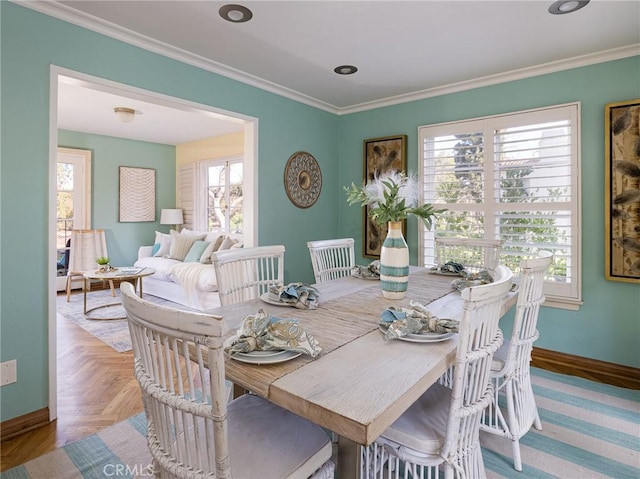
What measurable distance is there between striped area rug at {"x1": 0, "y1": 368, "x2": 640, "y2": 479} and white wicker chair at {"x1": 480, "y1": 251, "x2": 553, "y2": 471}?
141mm

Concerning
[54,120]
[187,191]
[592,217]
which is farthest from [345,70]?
[187,191]

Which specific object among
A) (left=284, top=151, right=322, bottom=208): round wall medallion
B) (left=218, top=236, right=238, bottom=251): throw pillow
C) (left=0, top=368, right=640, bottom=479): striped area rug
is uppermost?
(left=284, top=151, right=322, bottom=208): round wall medallion

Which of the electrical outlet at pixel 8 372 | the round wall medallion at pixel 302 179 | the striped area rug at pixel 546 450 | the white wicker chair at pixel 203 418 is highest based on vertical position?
the round wall medallion at pixel 302 179

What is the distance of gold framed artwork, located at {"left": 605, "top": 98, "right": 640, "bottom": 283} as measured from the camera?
103 inches

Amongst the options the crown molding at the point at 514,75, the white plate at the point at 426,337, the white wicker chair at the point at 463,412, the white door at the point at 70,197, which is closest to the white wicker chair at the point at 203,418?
the white wicker chair at the point at 463,412

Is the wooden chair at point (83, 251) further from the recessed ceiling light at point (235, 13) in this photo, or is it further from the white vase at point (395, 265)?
the white vase at point (395, 265)

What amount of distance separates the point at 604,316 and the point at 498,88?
2.11m

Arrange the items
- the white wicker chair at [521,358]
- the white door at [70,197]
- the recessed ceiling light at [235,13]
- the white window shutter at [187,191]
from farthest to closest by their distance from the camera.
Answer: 1. the white window shutter at [187,191]
2. the white door at [70,197]
3. the recessed ceiling light at [235,13]
4. the white wicker chair at [521,358]

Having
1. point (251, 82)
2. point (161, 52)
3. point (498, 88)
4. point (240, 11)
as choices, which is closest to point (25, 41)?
point (161, 52)

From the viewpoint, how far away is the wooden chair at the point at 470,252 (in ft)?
9.07

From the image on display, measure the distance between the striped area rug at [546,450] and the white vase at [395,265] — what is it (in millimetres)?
988

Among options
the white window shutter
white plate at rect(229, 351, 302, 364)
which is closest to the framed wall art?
the white window shutter

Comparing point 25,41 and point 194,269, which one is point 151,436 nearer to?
point 25,41

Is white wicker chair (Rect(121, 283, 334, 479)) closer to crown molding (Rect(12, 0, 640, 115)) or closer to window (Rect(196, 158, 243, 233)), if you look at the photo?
crown molding (Rect(12, 0, 640, 115))
